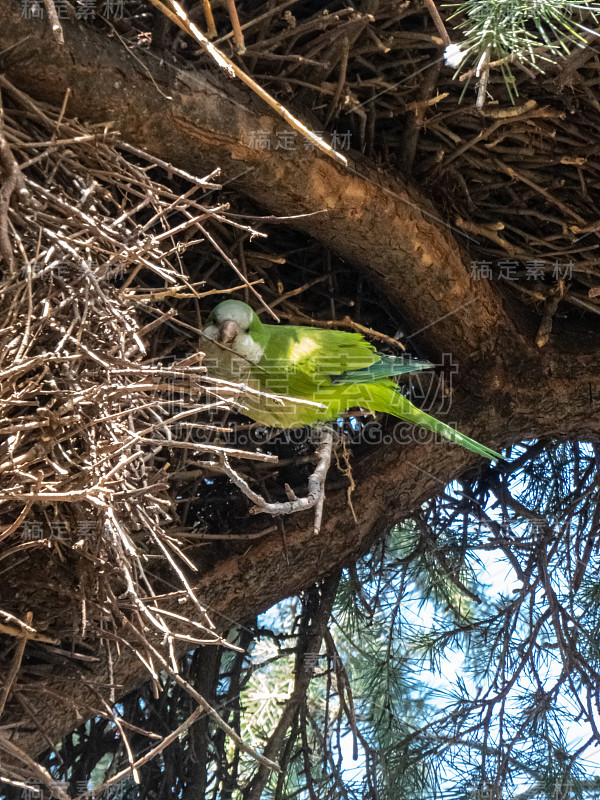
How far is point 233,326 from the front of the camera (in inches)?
103

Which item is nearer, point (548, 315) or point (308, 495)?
point (308, 495)

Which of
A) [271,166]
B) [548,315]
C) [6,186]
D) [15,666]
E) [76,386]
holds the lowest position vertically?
[15,666]

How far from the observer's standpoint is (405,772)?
3.09 m

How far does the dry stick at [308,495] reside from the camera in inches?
70.5

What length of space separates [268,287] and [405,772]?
1.85m

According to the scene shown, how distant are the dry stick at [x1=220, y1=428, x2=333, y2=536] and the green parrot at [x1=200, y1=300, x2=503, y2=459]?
6.3 inches

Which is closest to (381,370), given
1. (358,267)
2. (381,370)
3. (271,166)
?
(381,370)

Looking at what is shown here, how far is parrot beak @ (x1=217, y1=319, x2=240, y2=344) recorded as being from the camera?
8.55 feet

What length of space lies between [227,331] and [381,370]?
0.54 m

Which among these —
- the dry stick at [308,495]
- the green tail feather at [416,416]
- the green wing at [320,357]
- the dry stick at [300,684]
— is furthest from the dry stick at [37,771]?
the green tail feather at [416,416]

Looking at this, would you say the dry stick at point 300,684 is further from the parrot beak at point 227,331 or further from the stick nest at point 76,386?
the parrot beak at point 227,331

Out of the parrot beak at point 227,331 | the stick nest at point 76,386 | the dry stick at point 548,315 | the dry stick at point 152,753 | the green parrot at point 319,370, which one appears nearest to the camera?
the dry stick at point 152,753

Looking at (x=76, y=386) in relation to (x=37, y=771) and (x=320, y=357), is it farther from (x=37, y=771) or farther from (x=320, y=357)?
(x=320, y=357)

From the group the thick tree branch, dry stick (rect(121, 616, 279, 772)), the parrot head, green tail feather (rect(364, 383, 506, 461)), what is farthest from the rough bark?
dry stick (rect(121, 616, 279, 772))
